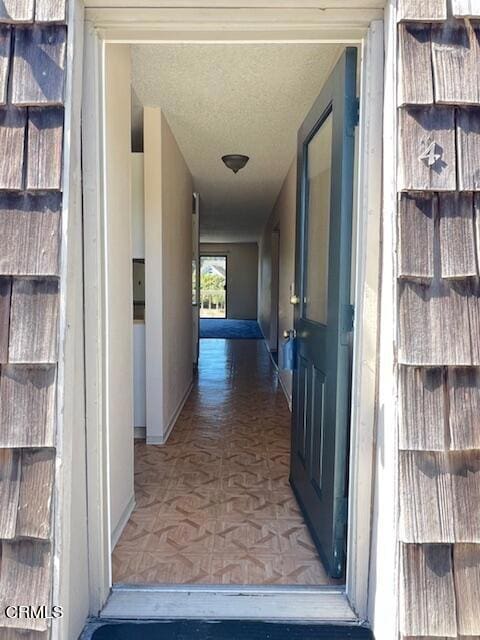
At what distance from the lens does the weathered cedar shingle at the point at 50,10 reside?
1055 millimetres

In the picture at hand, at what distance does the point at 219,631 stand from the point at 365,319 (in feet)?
3.60

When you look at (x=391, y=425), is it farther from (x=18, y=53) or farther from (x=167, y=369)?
(x=167, y=369)

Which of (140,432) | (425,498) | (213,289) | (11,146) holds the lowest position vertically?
(140,432)

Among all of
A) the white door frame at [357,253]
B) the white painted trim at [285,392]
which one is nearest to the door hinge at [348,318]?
the white door frame at [357,253]

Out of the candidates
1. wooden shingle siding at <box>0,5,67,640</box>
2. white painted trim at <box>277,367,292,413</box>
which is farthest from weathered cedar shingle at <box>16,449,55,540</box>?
white painted trim at <box>277,367,292,413</box>

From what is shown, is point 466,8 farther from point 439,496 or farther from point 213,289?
point 213,289

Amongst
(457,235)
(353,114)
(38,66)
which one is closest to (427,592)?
(457,235)

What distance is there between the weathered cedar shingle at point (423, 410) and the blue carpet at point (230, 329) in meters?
7.66

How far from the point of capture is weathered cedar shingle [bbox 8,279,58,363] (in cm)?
107

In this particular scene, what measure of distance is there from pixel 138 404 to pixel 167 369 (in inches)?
13.5

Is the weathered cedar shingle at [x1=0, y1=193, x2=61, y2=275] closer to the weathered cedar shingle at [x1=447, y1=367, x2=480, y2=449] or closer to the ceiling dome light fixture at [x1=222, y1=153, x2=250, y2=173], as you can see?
the weathered cedar shingle at [x1=447, y1=367, x2=480, y2=449]

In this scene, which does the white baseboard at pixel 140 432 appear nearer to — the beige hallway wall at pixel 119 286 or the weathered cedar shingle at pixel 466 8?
the beige hallway wall at pixel 119 286

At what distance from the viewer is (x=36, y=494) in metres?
1.07

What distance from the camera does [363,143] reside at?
125 centimetres
